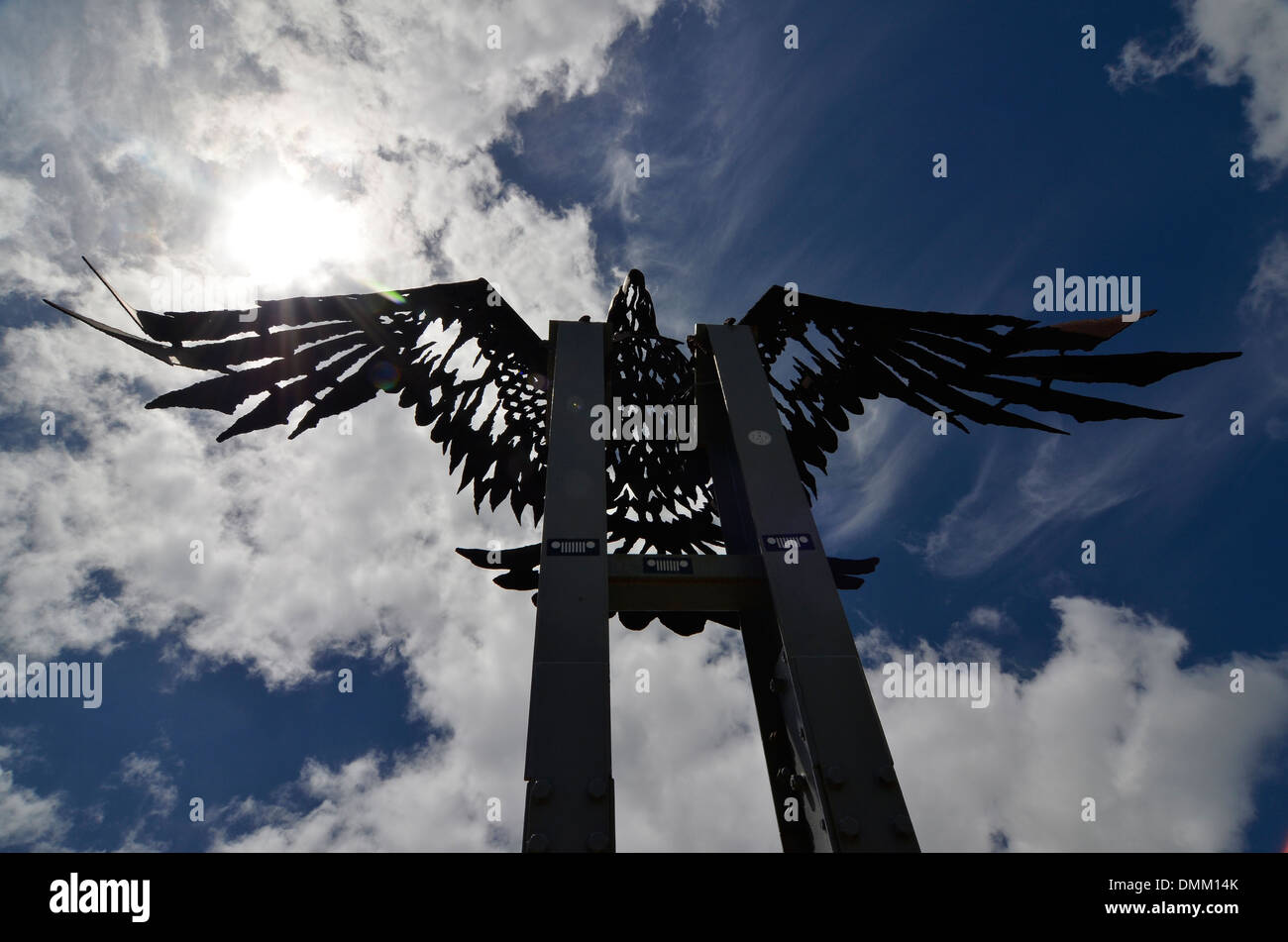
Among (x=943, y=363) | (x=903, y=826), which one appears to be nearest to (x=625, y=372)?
(x=943, y=363)

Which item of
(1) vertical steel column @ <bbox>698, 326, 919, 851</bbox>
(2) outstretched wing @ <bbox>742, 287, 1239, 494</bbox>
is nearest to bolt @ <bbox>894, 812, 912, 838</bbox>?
(1) vertical steel column @ <bbox>698, 326, 919, 851</bbox>

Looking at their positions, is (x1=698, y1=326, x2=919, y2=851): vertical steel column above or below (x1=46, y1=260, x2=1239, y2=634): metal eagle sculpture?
below

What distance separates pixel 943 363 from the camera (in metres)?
5.83

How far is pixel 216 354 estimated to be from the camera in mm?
4848

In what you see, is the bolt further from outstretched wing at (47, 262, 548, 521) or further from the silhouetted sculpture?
outstretched wing at (47, 262, 548, 521)

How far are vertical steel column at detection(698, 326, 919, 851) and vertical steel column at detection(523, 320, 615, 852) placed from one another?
101cm

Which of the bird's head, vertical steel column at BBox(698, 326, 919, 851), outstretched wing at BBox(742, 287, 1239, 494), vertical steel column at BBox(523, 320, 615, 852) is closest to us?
vertical steel column at BBox(523, 320, 615, 852)

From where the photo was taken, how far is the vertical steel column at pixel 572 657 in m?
3.02

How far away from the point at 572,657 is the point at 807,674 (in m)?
1.25

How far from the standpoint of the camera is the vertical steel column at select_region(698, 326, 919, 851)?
3.19 metres
